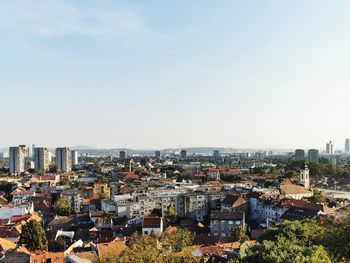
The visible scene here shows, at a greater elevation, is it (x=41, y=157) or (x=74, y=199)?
(x=41, y=157)

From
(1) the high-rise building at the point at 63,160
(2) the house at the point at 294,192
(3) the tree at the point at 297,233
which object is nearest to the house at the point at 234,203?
(2) the house at the point at 294,192

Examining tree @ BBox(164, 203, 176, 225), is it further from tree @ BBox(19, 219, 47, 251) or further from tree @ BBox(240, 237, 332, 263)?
tree @ BBox(240, 237, 332, 263)

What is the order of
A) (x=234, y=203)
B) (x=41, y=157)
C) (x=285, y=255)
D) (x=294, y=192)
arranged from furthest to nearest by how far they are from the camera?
(x=41, y=157) → (x=294, y=192) → (x=234, y=203) → (x=285, y=255)

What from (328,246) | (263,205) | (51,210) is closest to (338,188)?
(263,205)

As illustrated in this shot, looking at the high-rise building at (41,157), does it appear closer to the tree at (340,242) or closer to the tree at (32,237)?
the tree at (32,237)

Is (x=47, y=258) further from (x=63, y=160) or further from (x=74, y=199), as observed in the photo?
(x=63, y=160)

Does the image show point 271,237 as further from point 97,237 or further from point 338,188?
point 338,188

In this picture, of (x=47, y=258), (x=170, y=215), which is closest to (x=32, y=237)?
(x=47, y=258)

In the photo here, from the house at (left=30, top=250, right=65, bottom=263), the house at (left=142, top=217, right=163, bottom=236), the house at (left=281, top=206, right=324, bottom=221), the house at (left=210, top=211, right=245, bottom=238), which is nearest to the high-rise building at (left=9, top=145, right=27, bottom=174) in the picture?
the house at (left=142, top=217, right=163, bottom=236)
